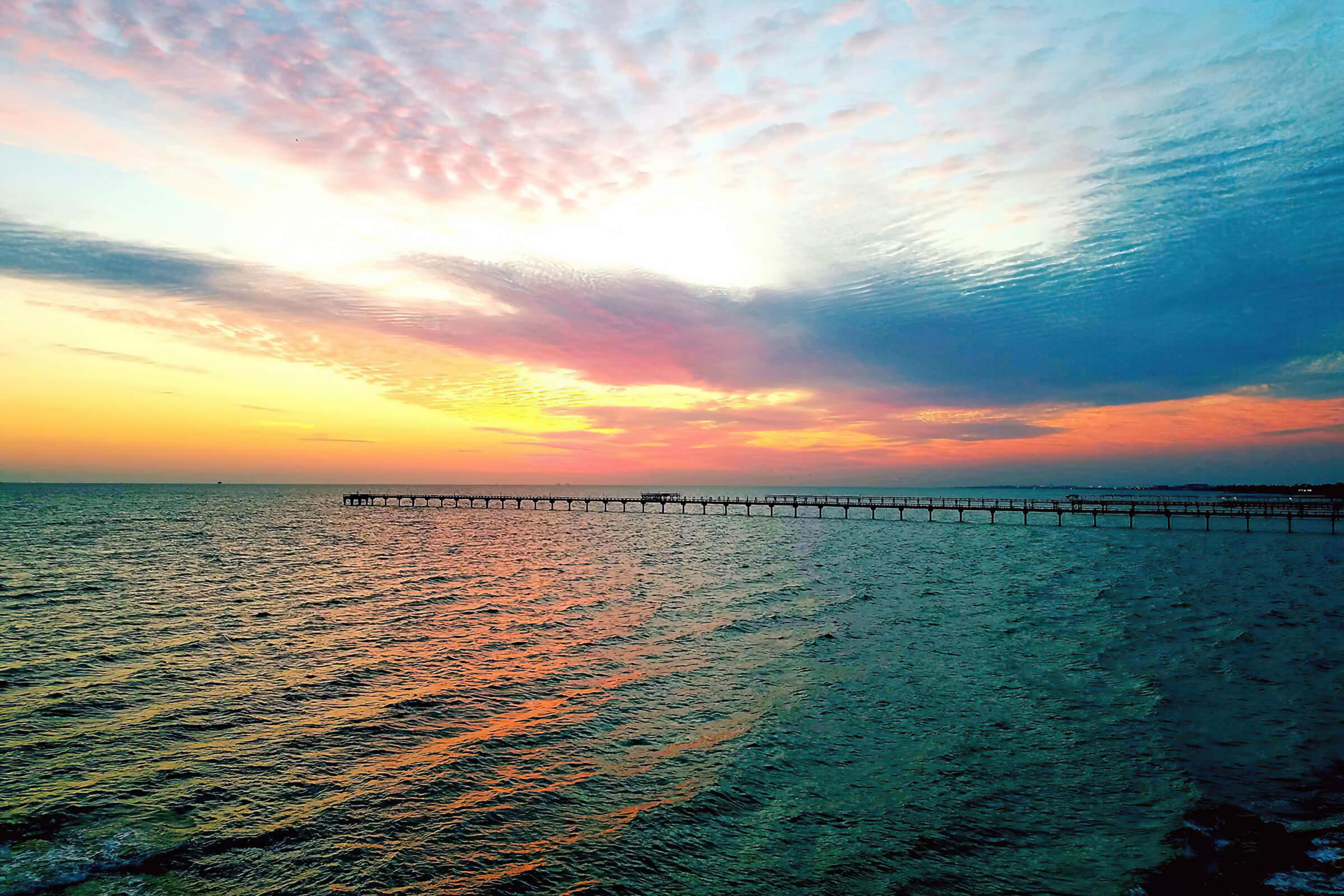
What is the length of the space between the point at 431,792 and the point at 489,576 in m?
34.3

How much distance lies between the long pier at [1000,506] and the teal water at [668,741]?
5821 centimetres

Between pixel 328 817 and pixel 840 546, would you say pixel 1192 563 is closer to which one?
pixel 840 546

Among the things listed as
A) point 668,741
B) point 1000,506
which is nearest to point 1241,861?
point 668,741

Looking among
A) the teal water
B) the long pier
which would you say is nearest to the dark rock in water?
the teal water

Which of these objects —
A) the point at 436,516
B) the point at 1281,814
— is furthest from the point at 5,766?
the point at 436,516

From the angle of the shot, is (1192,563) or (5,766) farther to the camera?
(1192,563)

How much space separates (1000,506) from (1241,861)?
159833mm

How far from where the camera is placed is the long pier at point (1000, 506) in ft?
293

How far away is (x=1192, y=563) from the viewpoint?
53875mm

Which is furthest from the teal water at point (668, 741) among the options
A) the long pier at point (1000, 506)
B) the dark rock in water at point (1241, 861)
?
the long pier at point (1000, 506)

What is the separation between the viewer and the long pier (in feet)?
293

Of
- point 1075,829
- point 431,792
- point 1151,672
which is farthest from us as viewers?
point 1151,672

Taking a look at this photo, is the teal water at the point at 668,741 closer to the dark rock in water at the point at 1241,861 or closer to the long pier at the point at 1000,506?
the dark rock in water at the point at 1241,861

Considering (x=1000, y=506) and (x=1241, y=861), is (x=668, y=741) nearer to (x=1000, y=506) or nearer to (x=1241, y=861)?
(x=1241, y=861)
